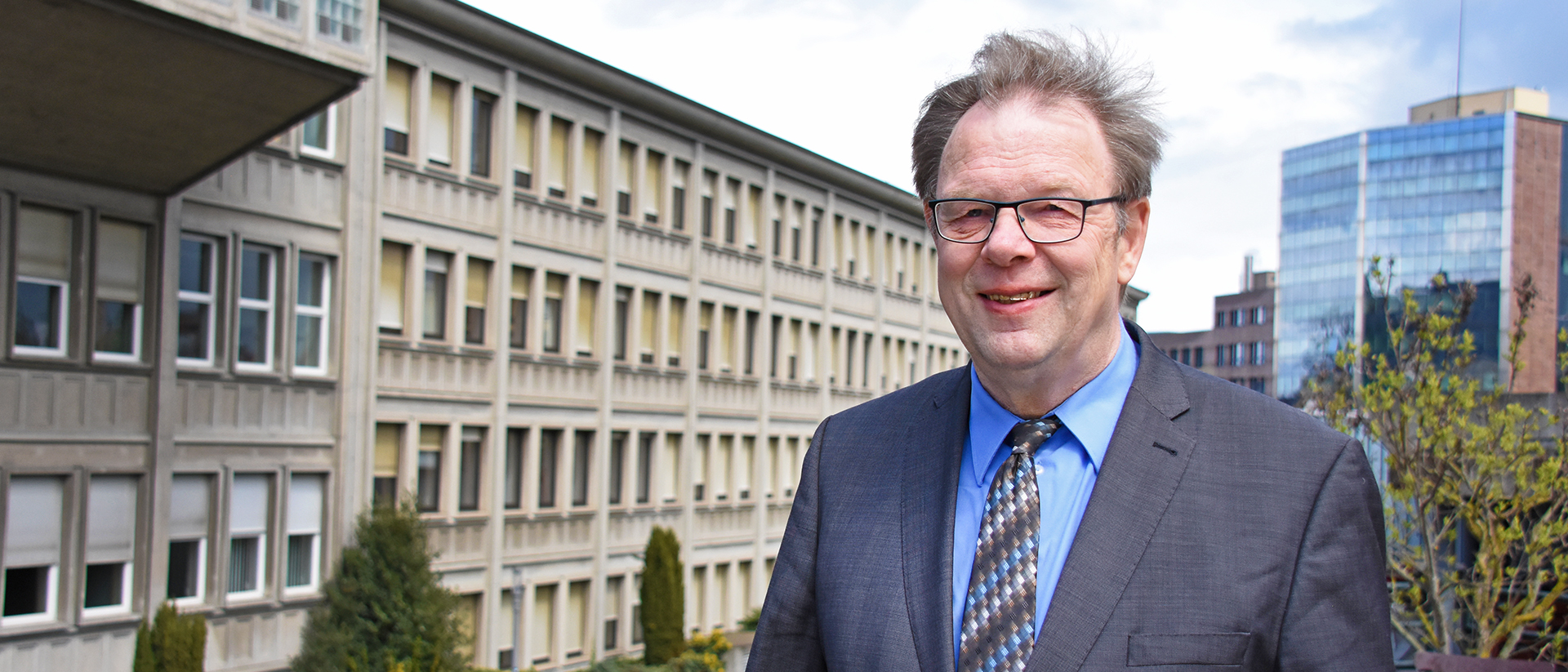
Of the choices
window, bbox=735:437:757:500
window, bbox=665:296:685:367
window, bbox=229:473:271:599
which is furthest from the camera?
window, bbox=735:437:757:500

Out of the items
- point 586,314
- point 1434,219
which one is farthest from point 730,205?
point 1434,219

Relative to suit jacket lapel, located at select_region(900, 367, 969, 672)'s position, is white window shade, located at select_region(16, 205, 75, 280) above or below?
above

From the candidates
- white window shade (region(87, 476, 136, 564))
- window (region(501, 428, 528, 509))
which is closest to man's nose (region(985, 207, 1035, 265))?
white window shade (region(87, 476, 136, 564))

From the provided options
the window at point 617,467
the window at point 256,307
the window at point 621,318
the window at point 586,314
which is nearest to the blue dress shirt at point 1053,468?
the window at point 256,307

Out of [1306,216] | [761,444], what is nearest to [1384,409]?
[761,444]

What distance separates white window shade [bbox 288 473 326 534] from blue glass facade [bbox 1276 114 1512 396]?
275 ft

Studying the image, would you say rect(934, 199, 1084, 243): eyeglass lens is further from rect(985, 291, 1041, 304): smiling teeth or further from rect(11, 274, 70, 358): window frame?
rect(11, 274, 70, 358): window frame

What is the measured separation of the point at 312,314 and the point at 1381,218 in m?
101

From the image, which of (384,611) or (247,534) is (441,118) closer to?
(247,534)

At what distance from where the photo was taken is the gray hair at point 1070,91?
2.36m

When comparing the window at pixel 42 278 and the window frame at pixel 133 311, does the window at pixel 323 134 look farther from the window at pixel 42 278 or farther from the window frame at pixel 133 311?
the window at pixel 42 278

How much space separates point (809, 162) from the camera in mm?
39156

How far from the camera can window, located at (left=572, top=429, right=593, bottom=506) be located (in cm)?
3058

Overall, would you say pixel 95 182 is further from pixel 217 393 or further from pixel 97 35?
pixel 97 35
